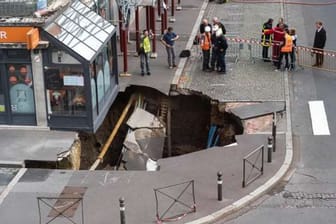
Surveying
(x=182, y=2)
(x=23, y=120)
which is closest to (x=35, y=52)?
(x=23, y=120)

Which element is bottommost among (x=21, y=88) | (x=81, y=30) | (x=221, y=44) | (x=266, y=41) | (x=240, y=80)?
(x=240, y=80)

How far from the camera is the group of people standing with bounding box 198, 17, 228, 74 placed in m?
27.1

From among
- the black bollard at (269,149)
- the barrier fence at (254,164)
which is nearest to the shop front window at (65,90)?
the barrier fence at (254,164)

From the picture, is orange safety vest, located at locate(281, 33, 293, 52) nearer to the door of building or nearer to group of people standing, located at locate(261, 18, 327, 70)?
group of people standing, located at locate(261, 18, 327, 70)

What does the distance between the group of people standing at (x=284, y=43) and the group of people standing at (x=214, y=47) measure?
1980 millimetres

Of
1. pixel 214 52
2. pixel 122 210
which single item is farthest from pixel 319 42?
pixel 122 210

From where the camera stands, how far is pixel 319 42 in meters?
28.1

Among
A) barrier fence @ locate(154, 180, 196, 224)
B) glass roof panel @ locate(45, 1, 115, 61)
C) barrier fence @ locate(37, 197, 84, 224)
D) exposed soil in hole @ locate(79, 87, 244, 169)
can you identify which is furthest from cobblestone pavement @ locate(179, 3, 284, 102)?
barrier fence @ locate(37, 197, 84, 224)

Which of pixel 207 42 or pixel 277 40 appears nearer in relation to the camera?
pixel 207 42

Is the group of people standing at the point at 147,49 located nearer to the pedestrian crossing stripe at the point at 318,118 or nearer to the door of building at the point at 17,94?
the door of building at the point at 17,94

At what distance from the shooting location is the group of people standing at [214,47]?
27.1 metres

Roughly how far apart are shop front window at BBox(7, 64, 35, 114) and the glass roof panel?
4.64 feet

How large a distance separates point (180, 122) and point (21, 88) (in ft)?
21.9

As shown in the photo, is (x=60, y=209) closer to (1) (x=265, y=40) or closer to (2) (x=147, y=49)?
(2) (x=147, y=49)
